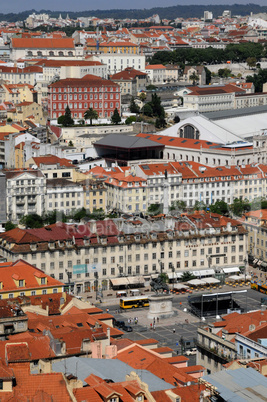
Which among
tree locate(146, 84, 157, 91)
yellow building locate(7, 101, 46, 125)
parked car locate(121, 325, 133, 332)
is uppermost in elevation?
tree locate(146, 84, 157, 91)

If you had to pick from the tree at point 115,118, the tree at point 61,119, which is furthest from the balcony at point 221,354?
the tree at point 115,118

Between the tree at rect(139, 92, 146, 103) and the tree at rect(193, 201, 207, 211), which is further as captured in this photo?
the tree at rect(139, 92, 146, 103)

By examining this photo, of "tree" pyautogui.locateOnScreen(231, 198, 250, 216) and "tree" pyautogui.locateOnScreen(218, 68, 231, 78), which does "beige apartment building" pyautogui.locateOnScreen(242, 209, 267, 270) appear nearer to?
"tree" pyautogui.locateOnScreen(231, 198, 250, 216)

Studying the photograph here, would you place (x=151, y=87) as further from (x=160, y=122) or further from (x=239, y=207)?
(x=239, y=207)

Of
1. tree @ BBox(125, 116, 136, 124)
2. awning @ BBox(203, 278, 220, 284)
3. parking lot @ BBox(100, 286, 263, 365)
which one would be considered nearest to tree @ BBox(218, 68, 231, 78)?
tree @ BBox(125, 116, 136, 124)

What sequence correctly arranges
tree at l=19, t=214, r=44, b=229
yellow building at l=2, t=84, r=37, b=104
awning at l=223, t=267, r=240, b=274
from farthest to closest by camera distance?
1. yellow building at l=2, t=84, r=37, b=104
2. tree at l=19, t=214, r=44, b=229
3. awning at l=223, t=267, r=240, b=274

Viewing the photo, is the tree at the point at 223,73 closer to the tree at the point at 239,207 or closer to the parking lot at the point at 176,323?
the tree at the point at 239,207

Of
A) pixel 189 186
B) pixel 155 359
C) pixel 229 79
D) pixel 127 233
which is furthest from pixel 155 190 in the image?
pixel 229 79
